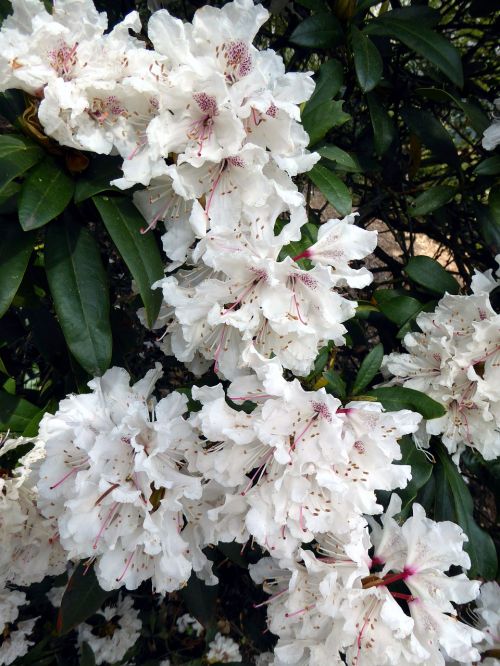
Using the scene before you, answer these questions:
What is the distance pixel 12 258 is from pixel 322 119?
67 cm

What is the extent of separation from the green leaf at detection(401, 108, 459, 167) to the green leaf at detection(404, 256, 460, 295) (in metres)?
0.34

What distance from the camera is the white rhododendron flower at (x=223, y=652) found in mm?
2123

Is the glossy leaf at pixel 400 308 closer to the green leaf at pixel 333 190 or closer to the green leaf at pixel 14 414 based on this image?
the green leaf at pixel 333 190

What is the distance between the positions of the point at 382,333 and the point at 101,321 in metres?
0.80

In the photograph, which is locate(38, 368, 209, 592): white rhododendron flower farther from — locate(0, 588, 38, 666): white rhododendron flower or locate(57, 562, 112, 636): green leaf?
locate(0, 588, 38, 666): white rhododendron flower

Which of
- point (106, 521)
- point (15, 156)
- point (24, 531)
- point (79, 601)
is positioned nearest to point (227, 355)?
point (106, 521)

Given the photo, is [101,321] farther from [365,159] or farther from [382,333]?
[365,159]

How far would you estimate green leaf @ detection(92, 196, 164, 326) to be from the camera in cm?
98

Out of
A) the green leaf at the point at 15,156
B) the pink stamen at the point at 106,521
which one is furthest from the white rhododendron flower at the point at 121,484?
the green leaf at the point at 15,156

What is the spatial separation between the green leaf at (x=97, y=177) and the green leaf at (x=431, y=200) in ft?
2.80

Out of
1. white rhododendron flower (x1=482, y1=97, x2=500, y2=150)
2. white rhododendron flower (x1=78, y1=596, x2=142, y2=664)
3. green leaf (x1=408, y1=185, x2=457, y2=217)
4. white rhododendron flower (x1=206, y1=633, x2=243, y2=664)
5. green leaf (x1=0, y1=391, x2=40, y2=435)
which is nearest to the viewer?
green leaf (x1=0, y1=391, x2=40, y2=435)

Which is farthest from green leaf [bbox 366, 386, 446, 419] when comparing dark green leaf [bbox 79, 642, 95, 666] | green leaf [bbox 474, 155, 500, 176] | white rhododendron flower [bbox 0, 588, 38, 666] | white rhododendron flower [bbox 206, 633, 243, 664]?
white rhododendron flower [bbox 206, 633, 243, 664]

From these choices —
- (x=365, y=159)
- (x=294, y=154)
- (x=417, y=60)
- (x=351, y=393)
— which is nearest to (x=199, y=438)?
(x=351, y=393)

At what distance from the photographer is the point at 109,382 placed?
3.39 feet
